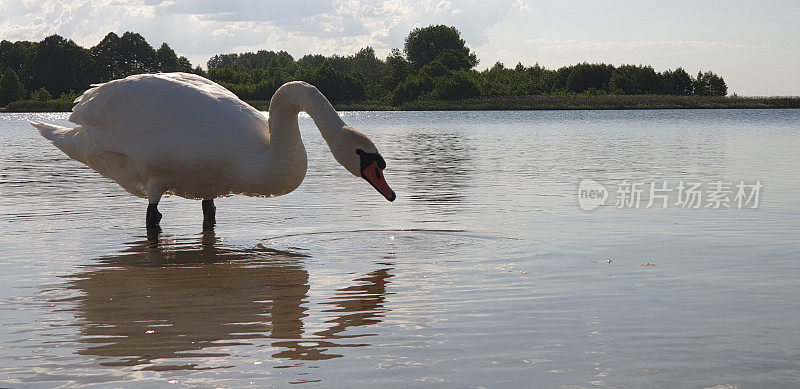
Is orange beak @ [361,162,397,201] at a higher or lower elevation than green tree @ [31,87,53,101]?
lower

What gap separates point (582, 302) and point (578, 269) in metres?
1.41

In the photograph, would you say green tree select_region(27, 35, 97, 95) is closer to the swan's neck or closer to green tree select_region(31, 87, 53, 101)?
green tree select_region(31, 87, 53, 101)

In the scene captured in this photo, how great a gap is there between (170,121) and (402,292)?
3445 mm

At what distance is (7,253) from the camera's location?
29.6ft

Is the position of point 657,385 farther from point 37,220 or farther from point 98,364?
point 37,220

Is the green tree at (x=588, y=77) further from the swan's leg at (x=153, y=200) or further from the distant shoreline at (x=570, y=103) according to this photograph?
the swan's leg at (x=153, y=200)

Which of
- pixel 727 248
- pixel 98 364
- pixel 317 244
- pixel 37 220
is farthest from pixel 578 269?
pixel 37 220

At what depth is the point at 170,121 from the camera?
9352mm

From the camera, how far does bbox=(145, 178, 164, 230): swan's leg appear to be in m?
9.66

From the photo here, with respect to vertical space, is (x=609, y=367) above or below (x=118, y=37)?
below

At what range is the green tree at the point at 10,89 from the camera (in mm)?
123125

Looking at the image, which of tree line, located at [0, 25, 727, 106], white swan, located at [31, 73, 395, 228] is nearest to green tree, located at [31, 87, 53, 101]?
tree line, located at [0, 25, 727, 106]

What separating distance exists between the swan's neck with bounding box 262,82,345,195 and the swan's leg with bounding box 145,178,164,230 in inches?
50.4

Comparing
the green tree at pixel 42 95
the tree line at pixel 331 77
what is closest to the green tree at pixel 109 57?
the tree line at pixel 331 77
